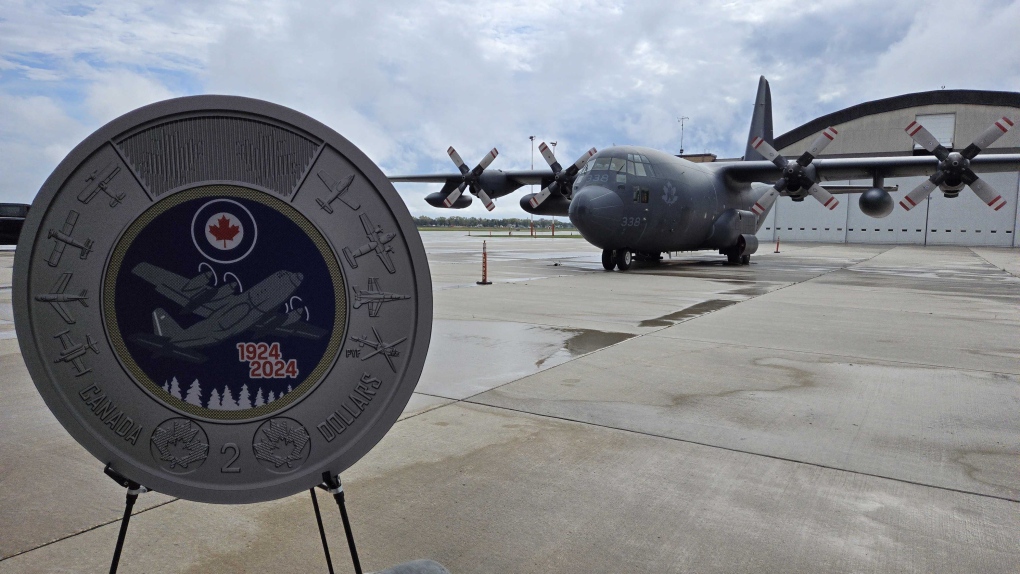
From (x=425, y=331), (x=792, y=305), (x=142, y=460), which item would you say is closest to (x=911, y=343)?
(x=792, y=305)

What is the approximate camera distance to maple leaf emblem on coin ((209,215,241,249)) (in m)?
1.84

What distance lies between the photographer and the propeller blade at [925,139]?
1714 centimetres

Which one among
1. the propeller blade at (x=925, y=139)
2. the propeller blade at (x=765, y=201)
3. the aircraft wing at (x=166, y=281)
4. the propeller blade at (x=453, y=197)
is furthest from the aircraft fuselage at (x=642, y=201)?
the aircraft wing at (x=166, y=281)

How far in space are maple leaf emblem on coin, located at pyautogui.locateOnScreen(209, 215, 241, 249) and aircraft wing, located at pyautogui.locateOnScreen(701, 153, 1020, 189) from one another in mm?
20281

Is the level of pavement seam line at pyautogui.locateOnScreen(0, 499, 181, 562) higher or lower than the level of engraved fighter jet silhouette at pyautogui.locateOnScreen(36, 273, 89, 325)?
lower

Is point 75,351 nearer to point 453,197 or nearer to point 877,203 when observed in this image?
point 877,203

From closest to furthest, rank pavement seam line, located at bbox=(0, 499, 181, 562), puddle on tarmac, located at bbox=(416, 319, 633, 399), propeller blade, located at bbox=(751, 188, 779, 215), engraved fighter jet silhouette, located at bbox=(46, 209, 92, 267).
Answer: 1. engraved fighter jet silhouette, located at bbox=(46, 209, 92, 267)
2. pavement seam line, located at bbox=(0, 499, 181, 562)
3. puddle on tarmac, located at bbox=(416, 319, 633, 399)
4. propeller blade, located at bbox=(751, 188, 779, 215)

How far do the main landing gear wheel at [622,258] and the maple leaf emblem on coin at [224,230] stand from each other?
57.5ft

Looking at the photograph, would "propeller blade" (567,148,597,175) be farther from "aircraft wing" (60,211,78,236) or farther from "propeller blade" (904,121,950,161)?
"aircraft wing" (60,211,78,236)

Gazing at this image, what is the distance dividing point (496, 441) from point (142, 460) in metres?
2.56

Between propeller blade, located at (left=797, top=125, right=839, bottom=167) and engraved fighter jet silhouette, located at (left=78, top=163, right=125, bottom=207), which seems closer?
engraved fighter jet silhouette, located at (left=78, top=163, right=125, bottom=207)

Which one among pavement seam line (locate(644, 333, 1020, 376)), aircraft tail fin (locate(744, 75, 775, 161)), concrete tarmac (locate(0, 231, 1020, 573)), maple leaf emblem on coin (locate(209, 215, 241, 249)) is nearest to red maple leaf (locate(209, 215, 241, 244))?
maple leaf emblem on coin (locate(209, 215, 241, 249))

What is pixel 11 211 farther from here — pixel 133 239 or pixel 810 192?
pixel 810 192

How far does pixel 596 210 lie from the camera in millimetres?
16703
